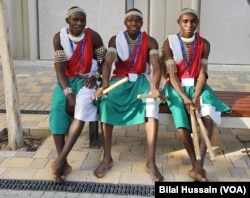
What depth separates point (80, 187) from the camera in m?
3.39

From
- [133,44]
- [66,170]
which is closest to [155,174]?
[66,170]

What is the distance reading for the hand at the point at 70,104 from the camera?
12.1ft

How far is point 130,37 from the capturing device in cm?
395

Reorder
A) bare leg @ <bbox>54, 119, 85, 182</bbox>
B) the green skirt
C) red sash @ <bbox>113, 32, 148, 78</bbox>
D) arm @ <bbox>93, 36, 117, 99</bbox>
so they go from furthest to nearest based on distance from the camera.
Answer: red sash @ <bbox>113, 32, 148, 78</bbox> < arm @ <bbox>93, 36, 117, 99</bbox> < the green skirt < bare leg @ <bbox>54, 119, 85, 182</bbox>

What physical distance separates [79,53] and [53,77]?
4.28 metres

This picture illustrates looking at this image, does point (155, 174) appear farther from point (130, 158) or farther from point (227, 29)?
point (227, 29)

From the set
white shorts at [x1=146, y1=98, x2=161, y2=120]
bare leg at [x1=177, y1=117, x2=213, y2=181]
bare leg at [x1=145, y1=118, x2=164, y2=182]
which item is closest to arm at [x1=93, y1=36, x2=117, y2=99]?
white shorts at [x1=146, y1=98, x2=161, y2=120]

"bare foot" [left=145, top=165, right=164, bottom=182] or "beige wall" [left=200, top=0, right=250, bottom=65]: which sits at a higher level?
A: "beige wall" [left=200, top=0, right=250, bottom=65]

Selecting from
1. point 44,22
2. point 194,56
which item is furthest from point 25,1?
point 194,56

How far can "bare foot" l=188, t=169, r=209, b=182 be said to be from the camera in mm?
3402

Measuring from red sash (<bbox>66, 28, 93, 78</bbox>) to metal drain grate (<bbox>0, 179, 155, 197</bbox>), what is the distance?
107 cm

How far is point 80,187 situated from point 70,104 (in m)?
0.75

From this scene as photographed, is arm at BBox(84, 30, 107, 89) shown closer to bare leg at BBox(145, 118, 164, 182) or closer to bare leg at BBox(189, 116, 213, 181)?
bare leg at BBox(145, 118, 164, 182)

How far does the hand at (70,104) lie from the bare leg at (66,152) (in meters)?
0.12
